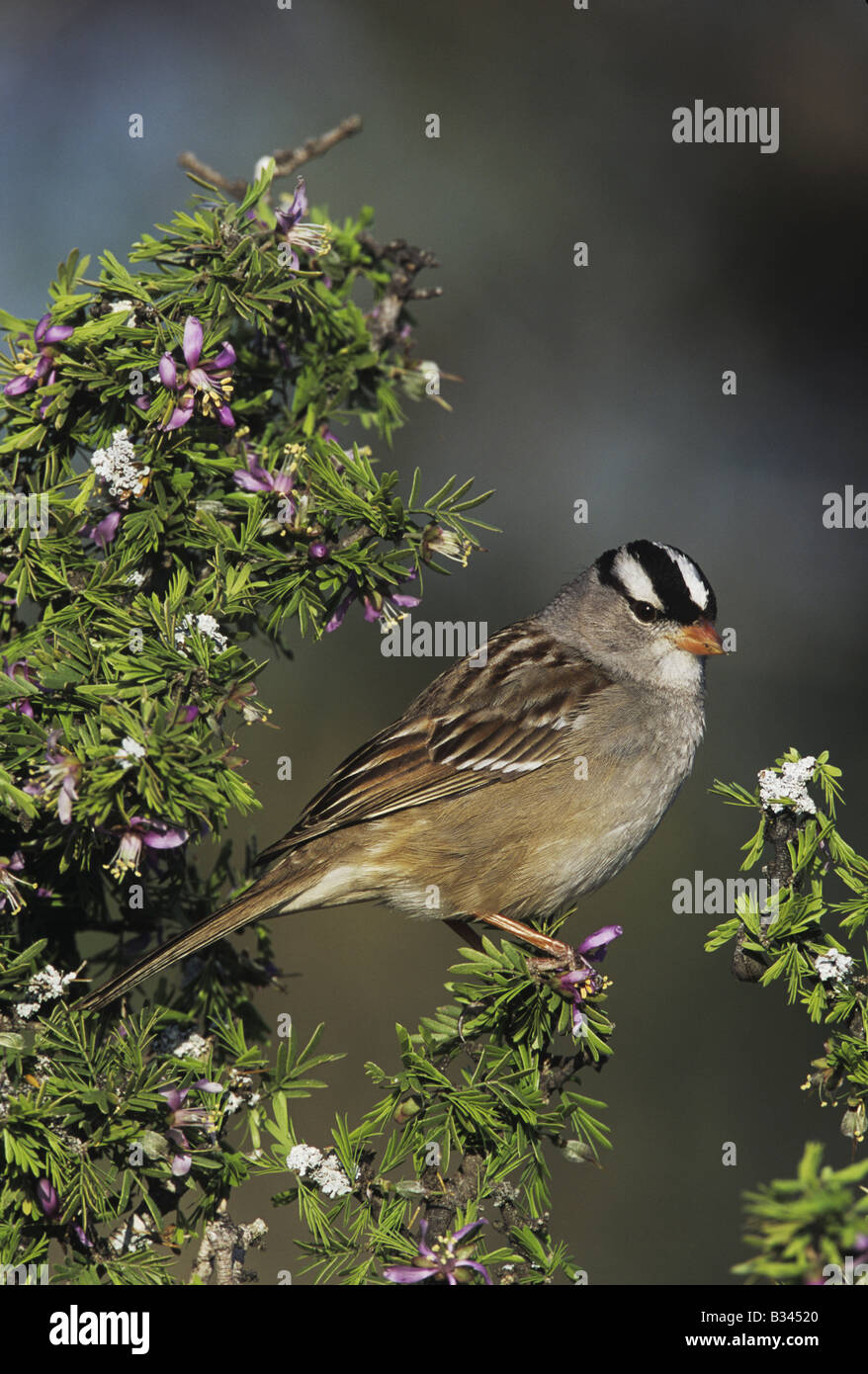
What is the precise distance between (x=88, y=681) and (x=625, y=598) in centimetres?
184

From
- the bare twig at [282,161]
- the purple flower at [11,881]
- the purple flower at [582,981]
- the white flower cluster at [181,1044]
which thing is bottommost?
the white flower cluster at [181,1044]

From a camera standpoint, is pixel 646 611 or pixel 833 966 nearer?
pixel 833 966

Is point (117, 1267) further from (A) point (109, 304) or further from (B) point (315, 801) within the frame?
(A) point (109, 304)

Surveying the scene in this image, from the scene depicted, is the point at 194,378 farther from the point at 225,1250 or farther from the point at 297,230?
the point at 225,1250

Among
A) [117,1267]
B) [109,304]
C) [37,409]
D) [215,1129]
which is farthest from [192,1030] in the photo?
[109,304]

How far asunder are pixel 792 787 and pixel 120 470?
138 cm

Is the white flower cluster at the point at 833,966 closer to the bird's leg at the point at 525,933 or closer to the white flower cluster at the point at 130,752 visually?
the bird's leg at the point at 525,933

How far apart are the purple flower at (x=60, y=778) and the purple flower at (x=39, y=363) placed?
2.63 feet

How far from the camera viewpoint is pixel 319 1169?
204 cm

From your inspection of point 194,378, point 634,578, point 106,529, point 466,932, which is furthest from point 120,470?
point 466,932

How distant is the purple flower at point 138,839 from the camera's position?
186 cm

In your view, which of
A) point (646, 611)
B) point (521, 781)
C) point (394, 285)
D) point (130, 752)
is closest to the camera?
point (130, 752)

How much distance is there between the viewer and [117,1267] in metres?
2.00

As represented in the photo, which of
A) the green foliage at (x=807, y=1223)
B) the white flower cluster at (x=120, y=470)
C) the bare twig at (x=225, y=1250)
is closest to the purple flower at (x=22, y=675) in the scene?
the white flower cluster at (x=120, y=470)
